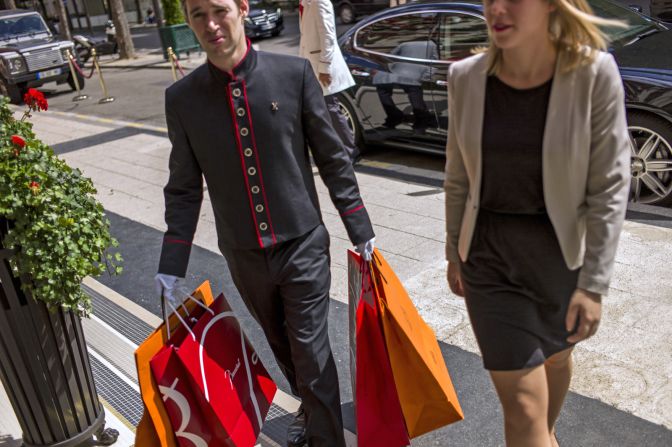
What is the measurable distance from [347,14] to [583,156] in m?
22.4

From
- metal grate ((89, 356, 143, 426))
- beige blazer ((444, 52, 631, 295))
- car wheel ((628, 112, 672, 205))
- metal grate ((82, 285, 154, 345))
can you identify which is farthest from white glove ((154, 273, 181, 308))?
car wheel ((628, 112, 672, 205))

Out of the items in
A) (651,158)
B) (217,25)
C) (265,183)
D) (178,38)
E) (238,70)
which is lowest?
(178,38)

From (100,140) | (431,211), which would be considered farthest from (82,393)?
(100,140)

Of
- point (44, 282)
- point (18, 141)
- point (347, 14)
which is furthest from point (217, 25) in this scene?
point (347, 14)

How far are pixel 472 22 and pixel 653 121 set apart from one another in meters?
1.92

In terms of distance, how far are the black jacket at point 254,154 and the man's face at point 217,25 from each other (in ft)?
0.26

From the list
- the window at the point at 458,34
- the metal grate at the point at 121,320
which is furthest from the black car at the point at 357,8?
the metal grate at the point at 121,320

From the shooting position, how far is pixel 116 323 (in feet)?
14.4

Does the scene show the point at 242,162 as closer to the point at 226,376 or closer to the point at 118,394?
the point at 226,376

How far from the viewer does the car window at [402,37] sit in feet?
21.4

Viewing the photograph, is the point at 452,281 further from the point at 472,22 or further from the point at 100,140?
the point at 100,140

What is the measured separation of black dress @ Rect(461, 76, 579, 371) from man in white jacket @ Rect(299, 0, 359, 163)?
4.28m

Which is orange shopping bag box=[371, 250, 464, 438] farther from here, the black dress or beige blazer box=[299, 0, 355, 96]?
beige blazer box=[299, 0, 355, 96]

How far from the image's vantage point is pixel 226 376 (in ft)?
8.41
